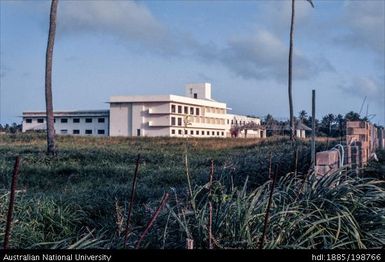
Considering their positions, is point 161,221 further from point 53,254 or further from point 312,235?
point 53,254

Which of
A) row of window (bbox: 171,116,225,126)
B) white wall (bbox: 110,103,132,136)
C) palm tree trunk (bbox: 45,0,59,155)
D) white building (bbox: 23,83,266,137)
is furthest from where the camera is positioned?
white wall (bbox: 110,103,132,136)

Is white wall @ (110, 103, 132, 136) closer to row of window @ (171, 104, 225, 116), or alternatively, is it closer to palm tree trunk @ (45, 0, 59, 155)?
row of window @ (171, 104, 225, 116)

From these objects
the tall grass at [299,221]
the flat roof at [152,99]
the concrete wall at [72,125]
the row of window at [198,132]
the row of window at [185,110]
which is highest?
the flat roof at [152,99]

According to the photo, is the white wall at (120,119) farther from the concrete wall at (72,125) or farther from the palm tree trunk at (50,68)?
the palm tree trunk at (50,68)

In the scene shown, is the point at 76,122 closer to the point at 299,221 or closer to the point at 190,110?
the point at 190,110

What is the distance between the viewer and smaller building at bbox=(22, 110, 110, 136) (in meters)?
83.6

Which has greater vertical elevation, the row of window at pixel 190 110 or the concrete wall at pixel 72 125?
the row of window at pixel 190 110

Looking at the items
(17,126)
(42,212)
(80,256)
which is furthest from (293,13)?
(17,126)

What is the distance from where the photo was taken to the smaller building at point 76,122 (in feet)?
274

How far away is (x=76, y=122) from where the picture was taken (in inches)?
3396

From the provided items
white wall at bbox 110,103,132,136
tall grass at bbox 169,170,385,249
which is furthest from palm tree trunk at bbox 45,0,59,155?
white wall at bbox 110,103,132,136

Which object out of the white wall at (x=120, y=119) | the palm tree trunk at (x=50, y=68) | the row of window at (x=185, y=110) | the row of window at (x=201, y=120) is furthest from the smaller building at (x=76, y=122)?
the palm tree trunk at (x=50, y=68)

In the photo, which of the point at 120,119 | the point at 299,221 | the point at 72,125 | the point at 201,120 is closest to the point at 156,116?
the point at 120,119

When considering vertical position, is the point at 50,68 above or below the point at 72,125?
below
